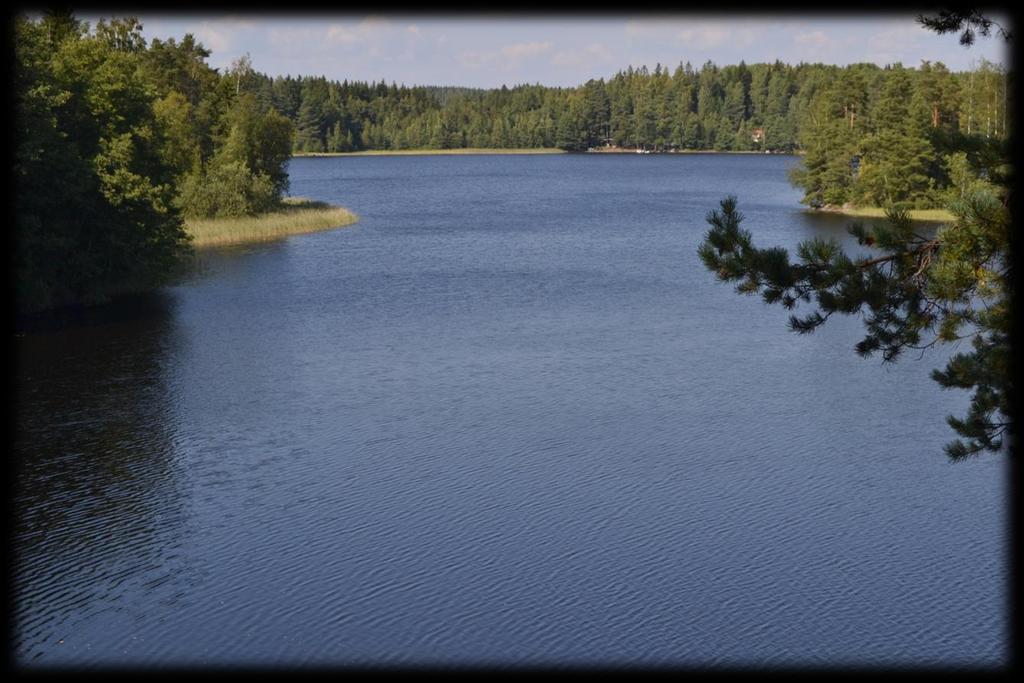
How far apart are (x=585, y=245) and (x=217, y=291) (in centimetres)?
2271

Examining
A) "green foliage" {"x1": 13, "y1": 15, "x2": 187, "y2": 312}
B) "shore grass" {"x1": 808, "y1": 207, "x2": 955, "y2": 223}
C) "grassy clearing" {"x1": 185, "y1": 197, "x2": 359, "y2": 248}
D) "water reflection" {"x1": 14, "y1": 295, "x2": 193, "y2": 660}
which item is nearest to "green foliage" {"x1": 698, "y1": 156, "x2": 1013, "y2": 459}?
"water reflection" {"x1": 14, "y1": 295, "x2": 193, "y2": 660}

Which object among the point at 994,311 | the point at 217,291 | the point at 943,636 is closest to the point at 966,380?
the point at 994,311

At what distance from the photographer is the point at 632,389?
1180 inches

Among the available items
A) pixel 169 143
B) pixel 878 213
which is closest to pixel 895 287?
pixel 169 143

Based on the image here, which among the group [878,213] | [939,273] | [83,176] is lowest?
[878,213]

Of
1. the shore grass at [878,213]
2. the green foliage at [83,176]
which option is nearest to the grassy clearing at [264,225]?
the green foliage at [83,176]

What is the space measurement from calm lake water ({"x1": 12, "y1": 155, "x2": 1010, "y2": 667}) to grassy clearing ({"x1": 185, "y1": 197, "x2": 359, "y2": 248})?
891 inches

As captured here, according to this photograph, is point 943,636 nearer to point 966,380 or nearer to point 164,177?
point 966,380

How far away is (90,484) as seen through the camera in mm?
22734

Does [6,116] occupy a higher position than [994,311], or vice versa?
[6,116]

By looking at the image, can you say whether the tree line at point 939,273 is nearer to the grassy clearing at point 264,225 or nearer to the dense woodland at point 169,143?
the dense woodland at point 169,143

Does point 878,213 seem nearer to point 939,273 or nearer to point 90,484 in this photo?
point 90,484

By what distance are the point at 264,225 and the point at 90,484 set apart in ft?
156

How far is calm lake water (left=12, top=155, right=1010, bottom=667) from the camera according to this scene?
16672 millimetres
